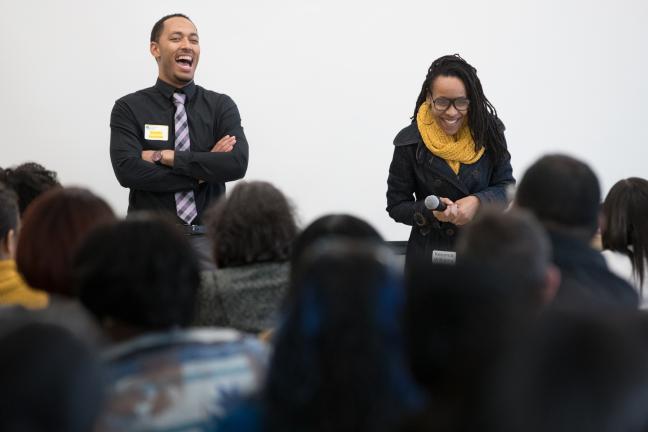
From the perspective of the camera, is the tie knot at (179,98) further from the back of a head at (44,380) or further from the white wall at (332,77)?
the back of a head at (44,380)

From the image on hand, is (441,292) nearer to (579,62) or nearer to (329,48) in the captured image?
(329,48)

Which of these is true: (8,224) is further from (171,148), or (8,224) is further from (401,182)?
(401,182)

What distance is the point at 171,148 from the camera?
3584mm

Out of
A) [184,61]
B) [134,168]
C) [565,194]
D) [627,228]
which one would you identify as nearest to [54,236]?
[565,194]

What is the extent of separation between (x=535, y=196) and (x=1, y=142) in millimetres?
3210

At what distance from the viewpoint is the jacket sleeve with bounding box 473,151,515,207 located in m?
3.50

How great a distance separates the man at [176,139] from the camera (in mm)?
3467

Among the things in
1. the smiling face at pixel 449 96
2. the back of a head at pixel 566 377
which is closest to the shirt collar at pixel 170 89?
the smiling face at pixel 449 96

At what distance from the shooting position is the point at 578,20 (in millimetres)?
5074

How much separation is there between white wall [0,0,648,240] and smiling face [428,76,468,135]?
4.32 feet

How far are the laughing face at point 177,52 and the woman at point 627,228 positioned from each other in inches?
73.9

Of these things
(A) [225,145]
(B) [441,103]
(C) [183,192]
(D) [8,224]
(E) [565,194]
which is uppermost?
(B) [441,103]

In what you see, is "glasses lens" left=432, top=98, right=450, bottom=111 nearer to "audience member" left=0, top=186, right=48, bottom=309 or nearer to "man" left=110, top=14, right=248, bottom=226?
"man" left=110, top=14, right=248, bottom=226

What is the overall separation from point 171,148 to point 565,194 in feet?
6.73
